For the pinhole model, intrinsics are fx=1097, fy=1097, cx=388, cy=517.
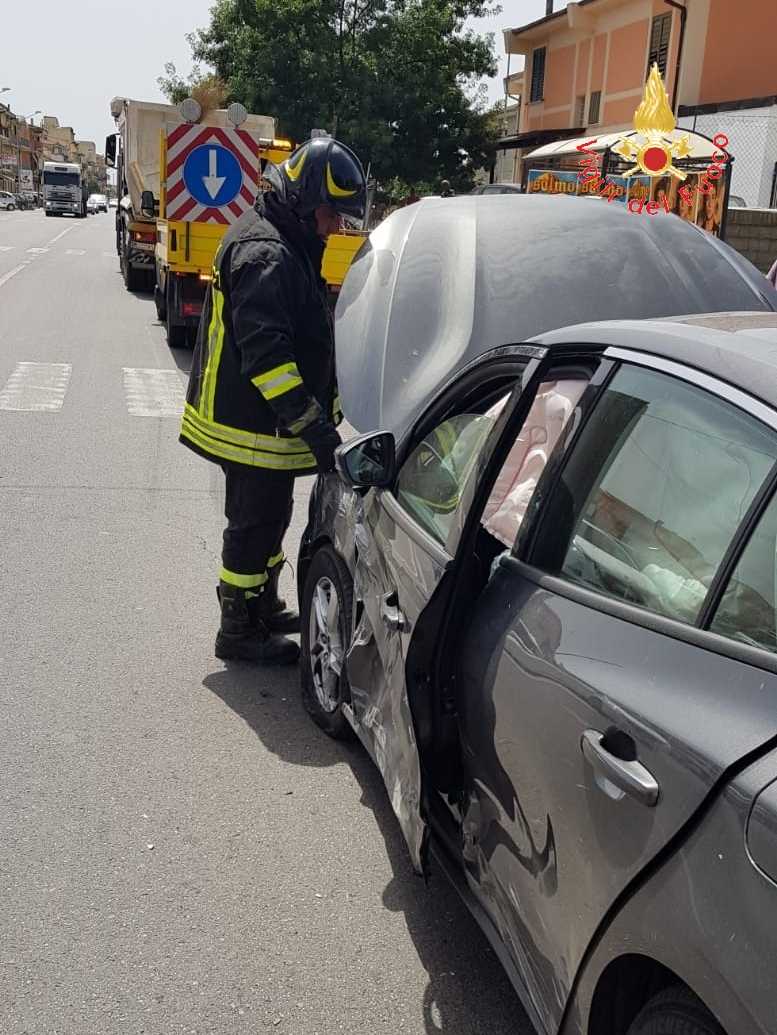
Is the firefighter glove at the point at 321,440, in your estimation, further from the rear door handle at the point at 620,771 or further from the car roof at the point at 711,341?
the rear door handle at the point at 620,771

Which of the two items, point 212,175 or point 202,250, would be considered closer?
point 202,250

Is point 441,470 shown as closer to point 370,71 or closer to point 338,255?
point 338,255

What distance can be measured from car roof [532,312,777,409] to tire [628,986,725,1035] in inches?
36.4

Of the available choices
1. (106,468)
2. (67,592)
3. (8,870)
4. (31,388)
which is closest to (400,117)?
(31,388)

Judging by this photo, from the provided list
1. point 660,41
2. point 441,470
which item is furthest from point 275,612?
point 660,41

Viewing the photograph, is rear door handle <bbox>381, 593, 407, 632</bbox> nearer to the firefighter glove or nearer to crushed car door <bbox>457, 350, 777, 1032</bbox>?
crushed car door <bbox>457, 350, 777, 1032</bbox>

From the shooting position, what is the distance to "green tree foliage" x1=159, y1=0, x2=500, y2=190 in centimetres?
3108

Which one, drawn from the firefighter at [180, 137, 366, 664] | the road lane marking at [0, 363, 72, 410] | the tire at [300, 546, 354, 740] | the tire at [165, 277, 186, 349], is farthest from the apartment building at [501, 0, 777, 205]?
the tire at [300, 546, 354, 740]

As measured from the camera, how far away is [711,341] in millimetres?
2031

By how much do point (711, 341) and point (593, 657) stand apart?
2.05ft

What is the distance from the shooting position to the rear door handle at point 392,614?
2.83 meters

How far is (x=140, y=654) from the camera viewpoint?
4.58 metres

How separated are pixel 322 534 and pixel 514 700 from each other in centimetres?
182

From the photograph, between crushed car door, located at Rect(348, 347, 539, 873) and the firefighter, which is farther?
the firefighter
